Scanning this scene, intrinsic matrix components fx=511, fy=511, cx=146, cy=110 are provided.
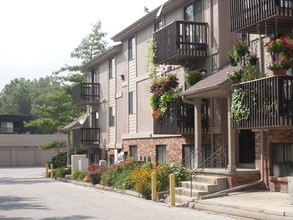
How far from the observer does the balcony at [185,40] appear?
20.7 m

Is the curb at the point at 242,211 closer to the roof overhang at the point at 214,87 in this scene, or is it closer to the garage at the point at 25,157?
the roof overhang at the point at 214,87

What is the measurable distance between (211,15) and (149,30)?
698 centimetres

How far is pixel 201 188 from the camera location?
17.1 m

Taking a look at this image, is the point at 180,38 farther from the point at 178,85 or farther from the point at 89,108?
the point at 89,108

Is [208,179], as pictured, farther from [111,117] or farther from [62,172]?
[62,172]

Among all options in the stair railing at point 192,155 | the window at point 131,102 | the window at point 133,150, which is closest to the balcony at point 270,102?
the stair railing at point 192,155

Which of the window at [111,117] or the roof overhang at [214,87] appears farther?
the window at [111,117]

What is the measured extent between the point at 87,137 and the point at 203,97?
17853 mm

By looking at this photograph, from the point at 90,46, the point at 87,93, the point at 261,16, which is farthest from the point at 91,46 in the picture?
the point at 261,16

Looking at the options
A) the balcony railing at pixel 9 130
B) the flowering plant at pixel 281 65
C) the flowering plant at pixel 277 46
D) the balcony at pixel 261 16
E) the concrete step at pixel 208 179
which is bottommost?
the concrete step at pixel 208 179

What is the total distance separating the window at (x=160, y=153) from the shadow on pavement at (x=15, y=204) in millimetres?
7750

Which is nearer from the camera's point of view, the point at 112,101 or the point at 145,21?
the point at 145,21

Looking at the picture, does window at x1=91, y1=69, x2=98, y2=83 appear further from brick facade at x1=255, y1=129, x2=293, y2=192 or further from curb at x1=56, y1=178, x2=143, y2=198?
brick facade at x1=255, y1=129, x2=293, y2=192

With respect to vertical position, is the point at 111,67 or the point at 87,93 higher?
the point at 111,67
